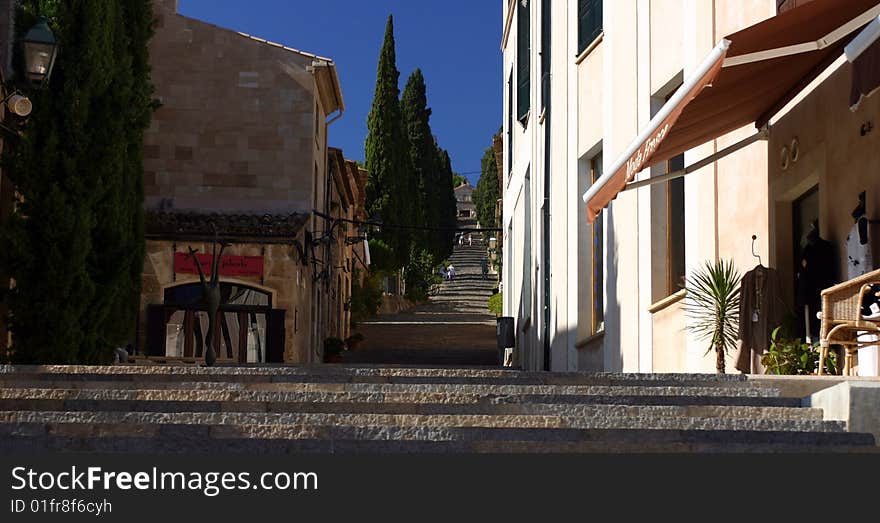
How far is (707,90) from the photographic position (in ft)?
32.6

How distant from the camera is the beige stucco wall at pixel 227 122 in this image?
94.3 ft

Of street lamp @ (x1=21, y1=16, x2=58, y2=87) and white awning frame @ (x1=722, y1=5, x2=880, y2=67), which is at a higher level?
street lamp @ (x1=21, y1=16, x2=58, y2=87)

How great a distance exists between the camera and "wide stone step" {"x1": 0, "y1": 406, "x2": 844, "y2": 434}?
5.86 meters

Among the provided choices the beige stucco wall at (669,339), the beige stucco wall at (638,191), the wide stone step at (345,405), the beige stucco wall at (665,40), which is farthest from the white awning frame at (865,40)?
the beige stucco wall at (665,40)

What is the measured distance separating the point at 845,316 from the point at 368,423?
4305 millimetres

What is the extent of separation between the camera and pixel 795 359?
10.5m

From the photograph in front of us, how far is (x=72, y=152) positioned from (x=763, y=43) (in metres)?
→ 11.7

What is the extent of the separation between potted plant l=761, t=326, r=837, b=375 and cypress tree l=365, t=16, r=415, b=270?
40.0m

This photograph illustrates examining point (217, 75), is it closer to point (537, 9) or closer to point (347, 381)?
point (537, 9)

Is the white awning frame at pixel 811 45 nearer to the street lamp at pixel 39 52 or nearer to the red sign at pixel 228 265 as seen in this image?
the street lamp at pixel 39 52

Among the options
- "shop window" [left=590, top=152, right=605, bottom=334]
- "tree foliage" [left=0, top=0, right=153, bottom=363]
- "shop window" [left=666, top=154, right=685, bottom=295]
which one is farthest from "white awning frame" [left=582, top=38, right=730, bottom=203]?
"tree foliage" [left=0, top=0, right=153, bottom=363]

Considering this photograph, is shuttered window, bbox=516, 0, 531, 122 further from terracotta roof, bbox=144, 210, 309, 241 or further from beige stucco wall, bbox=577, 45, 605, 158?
beige stucco wall, bbox=577, 45, 605, 158

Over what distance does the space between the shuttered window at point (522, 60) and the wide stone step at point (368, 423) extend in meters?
18.1

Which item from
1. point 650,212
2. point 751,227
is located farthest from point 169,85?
point 751,227
